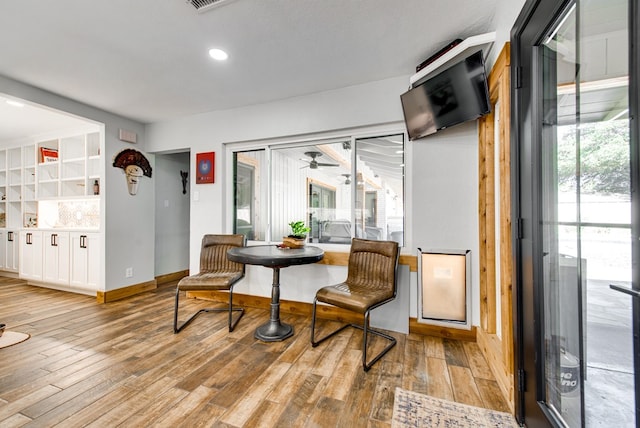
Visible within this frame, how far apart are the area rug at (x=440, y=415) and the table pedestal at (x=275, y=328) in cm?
119

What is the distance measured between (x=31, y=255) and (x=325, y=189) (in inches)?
195

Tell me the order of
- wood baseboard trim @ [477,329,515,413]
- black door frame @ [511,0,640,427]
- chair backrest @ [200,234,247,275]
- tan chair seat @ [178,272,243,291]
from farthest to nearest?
chair backrest @ [200,234,247,275], tan chair seat @ [178,272,243,291], wood baseboard trim @ [477,329,515,413], black door frame @ [511,0,640,427]

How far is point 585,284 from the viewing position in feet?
3.32

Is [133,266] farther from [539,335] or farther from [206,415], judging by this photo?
[539,335]

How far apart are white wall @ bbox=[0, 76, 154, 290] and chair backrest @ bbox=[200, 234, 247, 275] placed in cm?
157

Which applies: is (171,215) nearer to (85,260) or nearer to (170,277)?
(170,277)

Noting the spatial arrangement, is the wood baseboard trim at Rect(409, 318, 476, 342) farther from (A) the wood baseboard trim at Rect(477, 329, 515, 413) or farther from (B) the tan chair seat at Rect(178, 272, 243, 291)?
(B) the tan chair seat at Rect(178, 272, 243, 291)

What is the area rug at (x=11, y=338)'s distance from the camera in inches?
91.7

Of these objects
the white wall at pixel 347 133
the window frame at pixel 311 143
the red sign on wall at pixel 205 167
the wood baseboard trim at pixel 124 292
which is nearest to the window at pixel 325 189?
the window frame at pixel 311 143

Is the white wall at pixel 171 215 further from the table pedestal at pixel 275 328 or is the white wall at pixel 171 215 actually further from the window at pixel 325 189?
the table pedestal at pixel 275 328

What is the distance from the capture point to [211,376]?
6.20ft

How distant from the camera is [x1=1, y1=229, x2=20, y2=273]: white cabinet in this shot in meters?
4.89

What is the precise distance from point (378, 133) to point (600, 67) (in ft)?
6.56

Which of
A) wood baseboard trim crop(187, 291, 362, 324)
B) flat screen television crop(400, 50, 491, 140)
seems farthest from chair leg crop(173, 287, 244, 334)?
flat screen television crop(400, 50, 491, 140)
